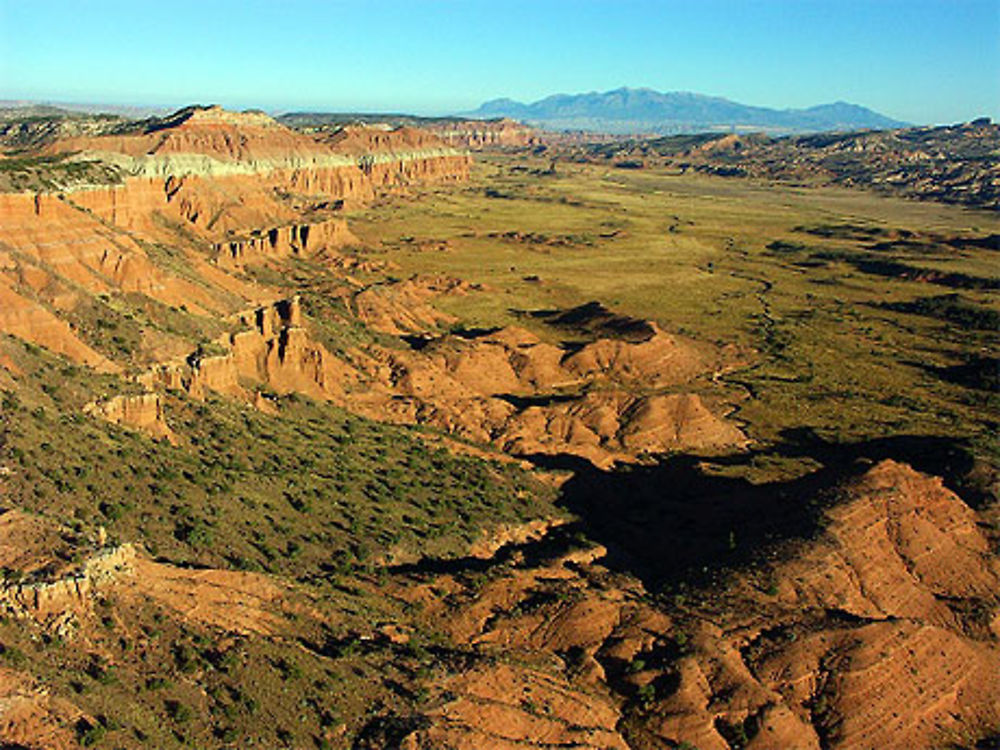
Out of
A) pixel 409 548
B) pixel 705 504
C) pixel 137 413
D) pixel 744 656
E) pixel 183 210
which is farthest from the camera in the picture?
pixel 183 210

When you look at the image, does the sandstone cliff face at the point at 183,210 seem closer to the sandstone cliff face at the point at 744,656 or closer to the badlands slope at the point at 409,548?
the badlands slope at the point at 409,548

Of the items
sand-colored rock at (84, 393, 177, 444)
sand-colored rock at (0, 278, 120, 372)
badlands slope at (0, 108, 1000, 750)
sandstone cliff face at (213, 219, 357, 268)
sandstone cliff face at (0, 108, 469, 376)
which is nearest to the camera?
badlands slope at (0, 108, 1000, 750)

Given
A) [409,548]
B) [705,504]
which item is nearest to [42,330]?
[409,548]

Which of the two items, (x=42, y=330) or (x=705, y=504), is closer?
(x=42, y=330)

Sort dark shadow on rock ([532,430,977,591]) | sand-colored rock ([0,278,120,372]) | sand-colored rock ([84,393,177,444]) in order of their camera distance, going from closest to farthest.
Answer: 1. dark shadow on rock ([532,430,977,591])
2. sand-colored rock ([84,393,177,444])
3. sand-colored rock ([0,278,120,372])

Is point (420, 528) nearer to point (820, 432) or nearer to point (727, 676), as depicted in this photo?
point (727, 676)

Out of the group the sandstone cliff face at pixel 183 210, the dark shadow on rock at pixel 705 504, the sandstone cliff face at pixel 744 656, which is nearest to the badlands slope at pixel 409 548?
the sandstone cliff face at pixel 744 656

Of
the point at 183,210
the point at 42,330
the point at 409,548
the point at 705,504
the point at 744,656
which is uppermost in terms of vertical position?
the point at 183,210

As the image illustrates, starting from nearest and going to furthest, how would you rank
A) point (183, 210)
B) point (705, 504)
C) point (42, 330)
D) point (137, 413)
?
1. point (137, 413)
2. point (42, 330)
3. point (705, 504)
4. point (183, 210)

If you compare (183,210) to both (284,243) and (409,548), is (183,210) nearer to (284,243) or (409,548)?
(284,243)

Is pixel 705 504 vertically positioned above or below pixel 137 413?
below

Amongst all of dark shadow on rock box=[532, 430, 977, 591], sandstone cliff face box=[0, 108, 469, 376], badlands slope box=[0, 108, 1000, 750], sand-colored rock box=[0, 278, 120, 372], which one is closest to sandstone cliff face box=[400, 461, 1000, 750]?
badlands slope box=[0, 108, 1000, 750]

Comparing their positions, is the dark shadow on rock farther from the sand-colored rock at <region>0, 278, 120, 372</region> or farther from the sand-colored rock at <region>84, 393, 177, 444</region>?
the sand-colored rock at <region>0, 278, 120, 372</region>
